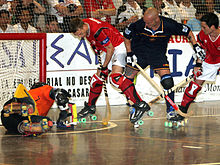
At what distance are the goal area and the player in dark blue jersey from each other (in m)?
1.50

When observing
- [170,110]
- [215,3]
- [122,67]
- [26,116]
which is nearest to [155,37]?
[122,67]

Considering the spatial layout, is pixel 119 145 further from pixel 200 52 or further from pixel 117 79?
pixel 200 52

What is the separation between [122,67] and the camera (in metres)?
7.51

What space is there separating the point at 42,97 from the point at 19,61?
1.04m

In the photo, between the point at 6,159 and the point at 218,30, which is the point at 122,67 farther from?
the point at 6,159

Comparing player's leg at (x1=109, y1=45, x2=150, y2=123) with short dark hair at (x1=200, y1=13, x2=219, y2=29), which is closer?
short dark hair at (x1=200, y1=13, x2=219, y2=29)

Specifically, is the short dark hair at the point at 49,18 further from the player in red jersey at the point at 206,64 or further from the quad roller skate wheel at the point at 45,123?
the quad roller skate wheel at the point at 45,123

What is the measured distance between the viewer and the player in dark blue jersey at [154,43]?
7.23 m

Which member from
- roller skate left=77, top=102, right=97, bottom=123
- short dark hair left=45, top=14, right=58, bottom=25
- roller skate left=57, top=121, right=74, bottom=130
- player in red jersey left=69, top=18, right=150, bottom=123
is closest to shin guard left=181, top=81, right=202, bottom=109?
player in red jersey left=69, top=18, right=150, bottom=123

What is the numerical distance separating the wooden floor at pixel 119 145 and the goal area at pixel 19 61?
2.65 ft

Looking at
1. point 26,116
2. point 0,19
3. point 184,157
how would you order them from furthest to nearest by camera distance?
point 0,19 → point 26,116 → point 184,157

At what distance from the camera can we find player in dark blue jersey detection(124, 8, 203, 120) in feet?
23.7

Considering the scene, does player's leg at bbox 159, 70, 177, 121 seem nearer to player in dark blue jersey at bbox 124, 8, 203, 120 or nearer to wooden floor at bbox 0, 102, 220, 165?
player in dark blue jersey at bbox 124, 8, 203, 120

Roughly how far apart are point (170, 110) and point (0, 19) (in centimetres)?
416
